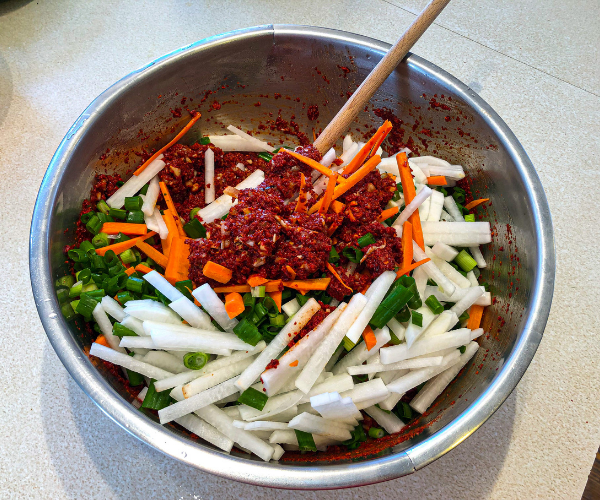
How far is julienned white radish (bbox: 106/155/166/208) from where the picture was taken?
1.42 metres


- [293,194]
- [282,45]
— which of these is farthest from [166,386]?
[282,45]

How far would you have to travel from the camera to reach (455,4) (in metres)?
2.21

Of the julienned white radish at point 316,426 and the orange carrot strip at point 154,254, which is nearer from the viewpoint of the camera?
the julienned white radish at point 316,426

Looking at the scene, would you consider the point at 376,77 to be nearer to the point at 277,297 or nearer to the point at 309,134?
the point at 309,134

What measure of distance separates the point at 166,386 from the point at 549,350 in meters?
1.19

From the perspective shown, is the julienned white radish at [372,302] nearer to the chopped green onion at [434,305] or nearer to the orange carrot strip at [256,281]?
the chopped green onion at [434,305]

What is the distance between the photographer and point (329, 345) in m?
1.14

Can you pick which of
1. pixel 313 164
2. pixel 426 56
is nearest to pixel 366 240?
pixel 313 164

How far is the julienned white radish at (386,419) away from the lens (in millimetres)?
1199

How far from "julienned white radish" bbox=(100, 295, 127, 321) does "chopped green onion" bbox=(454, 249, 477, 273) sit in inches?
38.1

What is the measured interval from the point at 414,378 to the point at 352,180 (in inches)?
21.8

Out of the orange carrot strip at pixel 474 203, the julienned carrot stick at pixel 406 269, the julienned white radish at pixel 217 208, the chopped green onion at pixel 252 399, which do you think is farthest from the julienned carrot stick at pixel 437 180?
the chopped green onion at pixel 252 399

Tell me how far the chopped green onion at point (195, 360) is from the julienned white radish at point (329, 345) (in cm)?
24

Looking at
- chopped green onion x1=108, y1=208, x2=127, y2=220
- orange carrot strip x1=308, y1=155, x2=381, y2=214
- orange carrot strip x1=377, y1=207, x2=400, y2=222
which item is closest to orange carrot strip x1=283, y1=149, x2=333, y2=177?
orange carrot strip x1=308, y1=155, x2=381, y2=214
